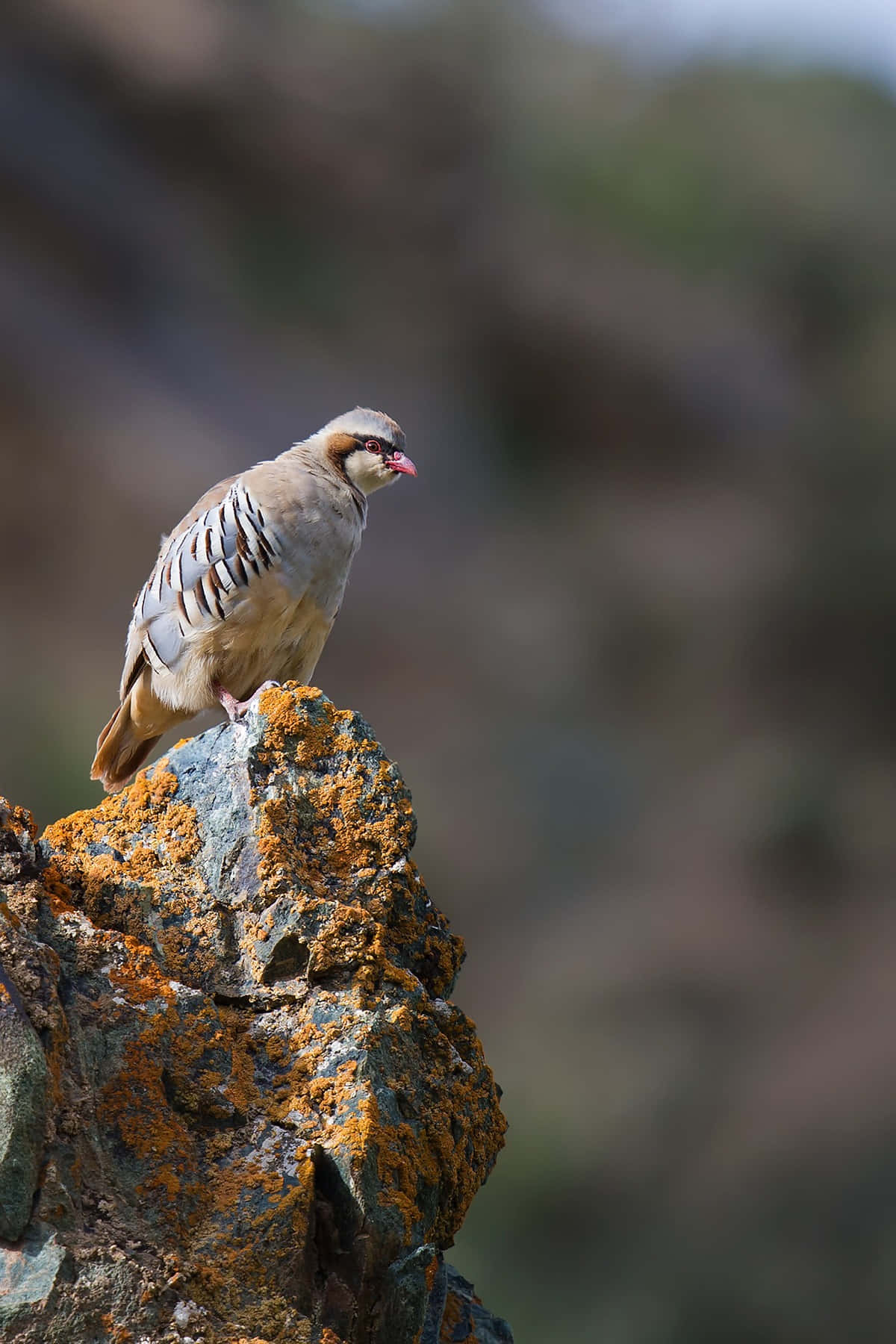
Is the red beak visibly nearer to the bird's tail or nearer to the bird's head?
the bird's head

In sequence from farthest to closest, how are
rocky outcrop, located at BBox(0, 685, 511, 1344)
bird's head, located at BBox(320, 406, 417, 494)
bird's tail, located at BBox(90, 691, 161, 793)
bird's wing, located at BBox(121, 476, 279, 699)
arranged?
→ bird's head, located at BBox(320, 406, 417, 494) < bird's tail, located at BBox(90, 691, 161, 793) < bird's wing, located at BBox(121, 476, 279, 699) < rocky outcrop, located at BBox(0, 685, 511, 1344)

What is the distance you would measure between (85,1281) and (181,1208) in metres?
0.25

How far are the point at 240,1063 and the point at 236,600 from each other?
2.03m

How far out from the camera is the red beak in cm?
513

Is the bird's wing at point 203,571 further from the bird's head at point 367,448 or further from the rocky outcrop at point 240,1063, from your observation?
the rocky outcrop at point 240,1063

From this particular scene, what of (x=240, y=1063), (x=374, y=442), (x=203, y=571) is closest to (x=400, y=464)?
(x=374, y=442)

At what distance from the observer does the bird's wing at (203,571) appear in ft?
14.3

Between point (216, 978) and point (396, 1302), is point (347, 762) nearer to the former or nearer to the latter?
point (216, 978)

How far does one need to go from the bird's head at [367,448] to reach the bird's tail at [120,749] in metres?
1.13

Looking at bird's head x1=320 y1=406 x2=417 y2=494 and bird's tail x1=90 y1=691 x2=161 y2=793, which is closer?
bird's tail x1=90 y1=691 x2=161 y2=793

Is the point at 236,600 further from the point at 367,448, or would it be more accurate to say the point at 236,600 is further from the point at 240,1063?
the point at 240,1063

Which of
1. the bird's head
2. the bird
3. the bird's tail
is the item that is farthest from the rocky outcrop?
the bird's head

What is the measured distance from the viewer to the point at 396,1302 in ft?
7.73

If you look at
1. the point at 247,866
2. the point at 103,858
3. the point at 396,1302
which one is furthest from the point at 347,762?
the point at 396,1302
